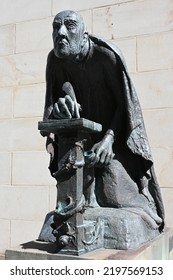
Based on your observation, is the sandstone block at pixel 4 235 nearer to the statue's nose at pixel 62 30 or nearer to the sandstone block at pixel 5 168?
the sandstone block at pixel 5 168

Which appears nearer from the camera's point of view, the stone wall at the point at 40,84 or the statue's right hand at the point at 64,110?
the statue's right hand at the point at 64,110

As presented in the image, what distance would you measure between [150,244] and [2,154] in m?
1.61

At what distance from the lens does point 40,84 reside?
8.74ft

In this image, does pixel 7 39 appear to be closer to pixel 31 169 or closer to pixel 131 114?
pixel 31 169

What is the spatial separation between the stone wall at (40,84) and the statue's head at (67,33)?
41.3 inches

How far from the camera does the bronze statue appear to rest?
1484mm

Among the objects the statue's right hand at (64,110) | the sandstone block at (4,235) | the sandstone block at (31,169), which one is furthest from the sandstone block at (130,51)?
the sandstone block at (4,235)

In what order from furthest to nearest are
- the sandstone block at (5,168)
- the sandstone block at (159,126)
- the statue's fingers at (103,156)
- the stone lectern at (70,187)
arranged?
the sandstone block at (5,168) → the sandstone block at (159,126) → the statue's fingers at (103,156) → the stone lectern at (70,187)

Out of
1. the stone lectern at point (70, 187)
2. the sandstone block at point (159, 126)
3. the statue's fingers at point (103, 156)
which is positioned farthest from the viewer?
the sandstone block at point (159, 126)

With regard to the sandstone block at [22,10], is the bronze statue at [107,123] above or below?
below

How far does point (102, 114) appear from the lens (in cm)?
161

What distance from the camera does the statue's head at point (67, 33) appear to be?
4.42ft

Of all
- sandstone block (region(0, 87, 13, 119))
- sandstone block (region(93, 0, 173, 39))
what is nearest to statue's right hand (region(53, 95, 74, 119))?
sandstone block (region(93, 0, 173, 39))
